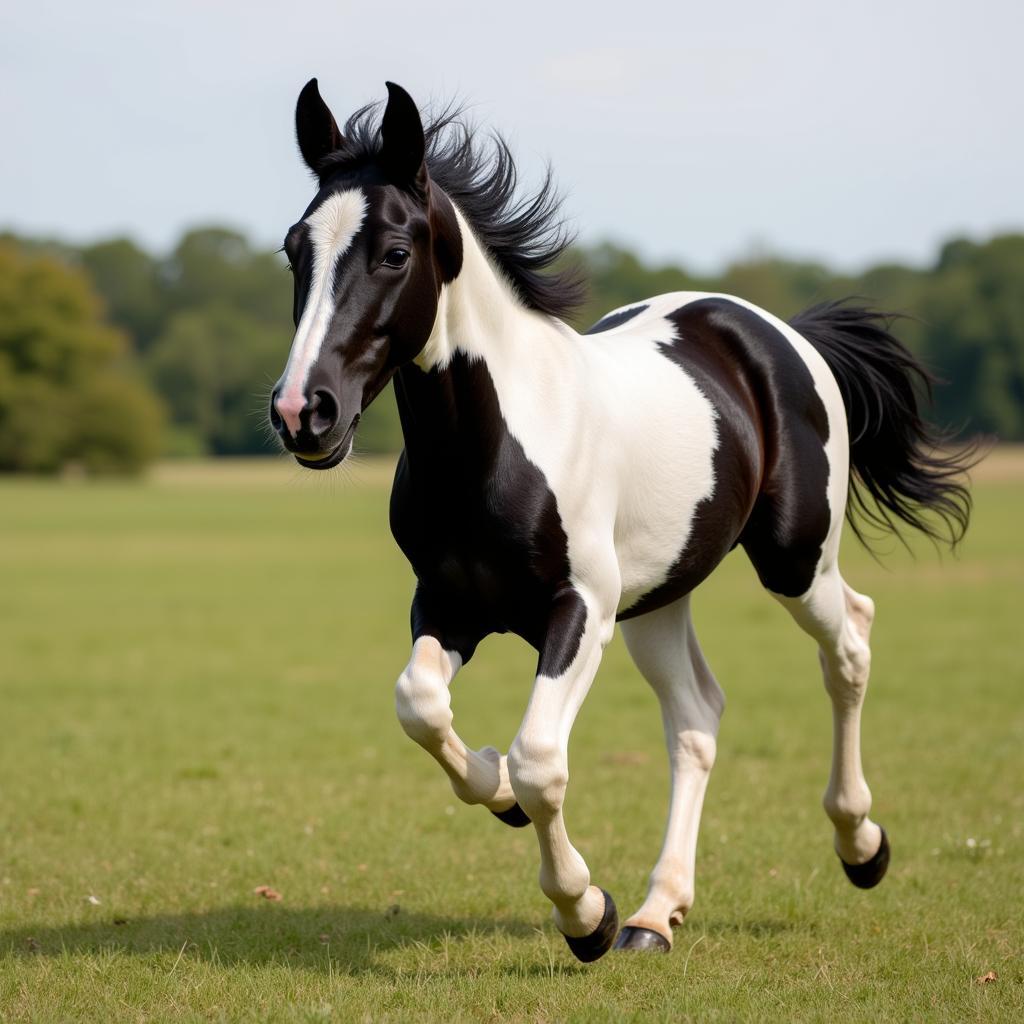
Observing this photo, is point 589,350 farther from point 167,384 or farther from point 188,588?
point 167,384

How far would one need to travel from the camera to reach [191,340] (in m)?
103

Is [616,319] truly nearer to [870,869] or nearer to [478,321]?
[478,321]

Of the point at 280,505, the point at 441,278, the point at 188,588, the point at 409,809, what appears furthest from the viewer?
the point at 280,505

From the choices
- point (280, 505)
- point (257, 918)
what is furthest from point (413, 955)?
point (280, 505)

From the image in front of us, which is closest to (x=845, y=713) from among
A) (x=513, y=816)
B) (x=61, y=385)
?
(x=513, y=816)

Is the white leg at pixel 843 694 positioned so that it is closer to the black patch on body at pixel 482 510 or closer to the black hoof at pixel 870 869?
the black hoof at pixel 870 869

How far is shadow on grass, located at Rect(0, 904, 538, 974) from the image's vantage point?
4941mm

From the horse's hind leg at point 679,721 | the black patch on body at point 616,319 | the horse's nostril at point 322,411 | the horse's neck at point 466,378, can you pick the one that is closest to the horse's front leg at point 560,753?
the horse's neck at point 466,378

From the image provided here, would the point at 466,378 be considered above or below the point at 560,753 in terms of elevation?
above

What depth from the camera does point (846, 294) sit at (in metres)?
6.80

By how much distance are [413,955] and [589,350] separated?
224 centimetres

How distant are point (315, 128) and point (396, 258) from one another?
0.57 m

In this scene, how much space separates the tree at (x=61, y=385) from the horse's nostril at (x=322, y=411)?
258 ft

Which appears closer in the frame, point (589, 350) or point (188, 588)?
point (589, 350)
